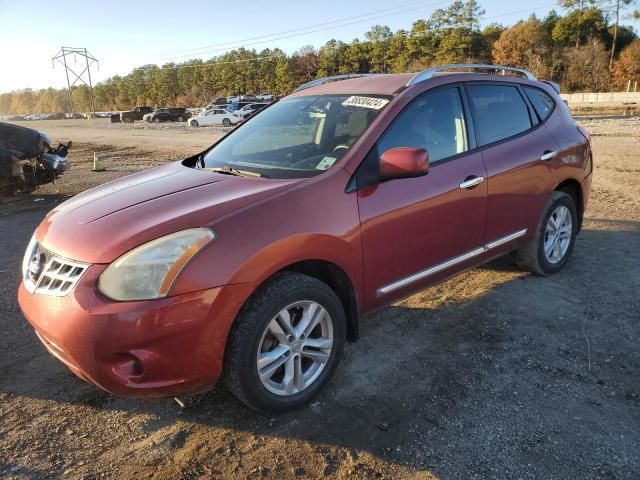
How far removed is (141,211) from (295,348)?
1.13m

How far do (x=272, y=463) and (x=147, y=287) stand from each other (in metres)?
1.06

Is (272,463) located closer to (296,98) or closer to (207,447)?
(207,447)

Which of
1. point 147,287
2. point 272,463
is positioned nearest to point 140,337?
point 147,287

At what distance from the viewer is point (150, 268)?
2371 millimetres

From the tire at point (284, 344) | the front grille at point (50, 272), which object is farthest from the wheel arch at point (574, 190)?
the front grille at point (50, 272)

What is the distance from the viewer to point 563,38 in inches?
2437

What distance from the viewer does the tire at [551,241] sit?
4.45 meters

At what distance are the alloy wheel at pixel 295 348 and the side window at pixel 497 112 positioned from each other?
1912 mm

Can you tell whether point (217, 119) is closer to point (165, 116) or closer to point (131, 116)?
point (165, 116)

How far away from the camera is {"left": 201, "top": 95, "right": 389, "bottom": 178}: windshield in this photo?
3217 millimetres

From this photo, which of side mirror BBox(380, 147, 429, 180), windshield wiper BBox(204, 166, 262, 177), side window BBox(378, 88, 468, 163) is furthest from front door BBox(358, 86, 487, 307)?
windshield wiper BBox(204, 166, 262, 177)

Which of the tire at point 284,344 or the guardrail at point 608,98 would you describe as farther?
the guardrail at point 608,98

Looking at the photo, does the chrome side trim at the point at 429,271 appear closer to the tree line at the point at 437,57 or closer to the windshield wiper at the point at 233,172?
the windshield wiper at the point at 233,172

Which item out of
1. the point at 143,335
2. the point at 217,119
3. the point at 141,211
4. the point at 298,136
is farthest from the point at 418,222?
the point at 217,119
